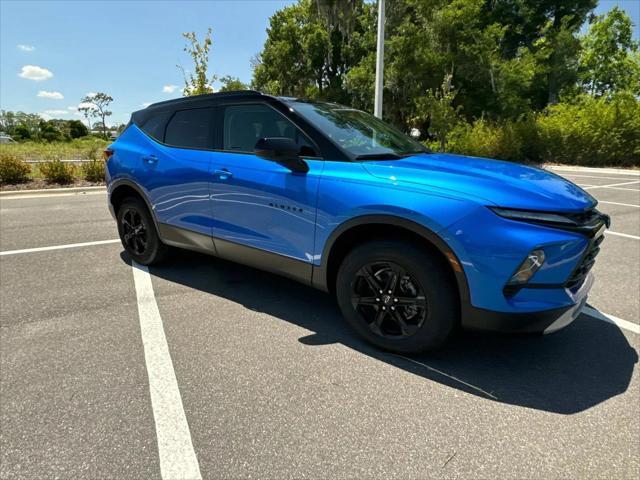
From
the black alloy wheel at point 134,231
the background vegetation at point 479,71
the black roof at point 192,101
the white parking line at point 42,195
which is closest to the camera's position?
the black roof at point 192,101

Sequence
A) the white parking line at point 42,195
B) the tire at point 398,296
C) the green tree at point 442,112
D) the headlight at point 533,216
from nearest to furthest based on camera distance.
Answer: the headlight at point 533,216
the tire at point 398,296
the white parking line at point 42,195
the green tree at point 442,112

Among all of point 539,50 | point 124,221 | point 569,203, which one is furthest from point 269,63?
point 569,203

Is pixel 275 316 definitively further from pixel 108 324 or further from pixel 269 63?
pixel 269 63

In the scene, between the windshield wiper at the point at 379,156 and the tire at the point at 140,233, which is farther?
the tire at the point at 140,233

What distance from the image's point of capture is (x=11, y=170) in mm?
10297

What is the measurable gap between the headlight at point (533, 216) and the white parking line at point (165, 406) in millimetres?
1984

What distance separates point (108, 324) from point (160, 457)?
164 centimetres

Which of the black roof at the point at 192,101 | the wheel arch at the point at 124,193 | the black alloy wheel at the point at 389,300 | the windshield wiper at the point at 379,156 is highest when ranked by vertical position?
the black roof at the point at 192,101

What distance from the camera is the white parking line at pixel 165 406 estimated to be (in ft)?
6.04

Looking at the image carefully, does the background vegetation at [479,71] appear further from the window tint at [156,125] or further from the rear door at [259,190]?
the rear door at [259,190]

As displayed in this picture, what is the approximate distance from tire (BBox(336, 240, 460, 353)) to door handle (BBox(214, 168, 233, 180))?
1.22 meters

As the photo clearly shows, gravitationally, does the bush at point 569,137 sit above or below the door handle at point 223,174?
above

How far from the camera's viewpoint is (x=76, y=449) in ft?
6.34

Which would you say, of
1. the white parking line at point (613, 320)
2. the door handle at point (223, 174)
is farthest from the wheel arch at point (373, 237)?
the white parking line at point (613, 320)
